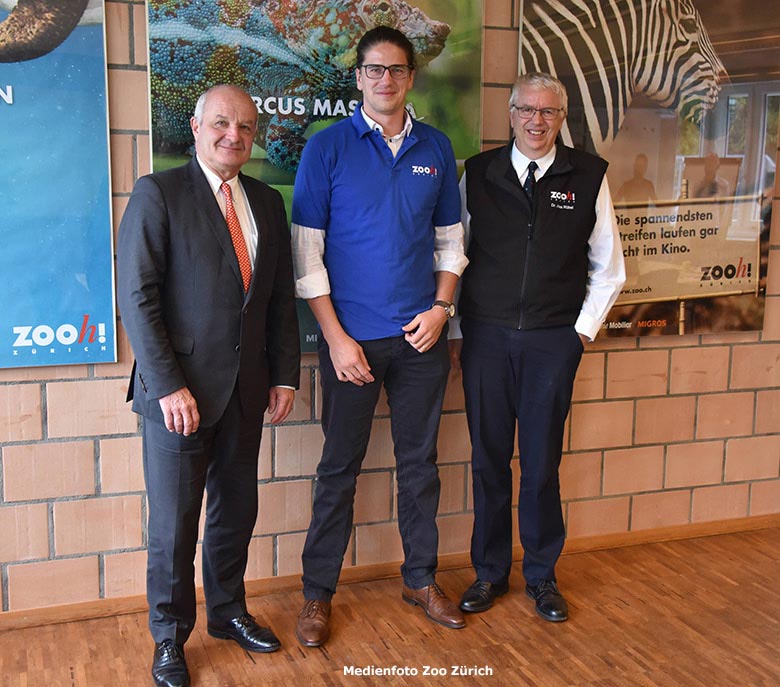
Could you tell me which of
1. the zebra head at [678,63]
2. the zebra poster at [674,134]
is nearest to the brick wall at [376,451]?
the zebra poster at [674,134]

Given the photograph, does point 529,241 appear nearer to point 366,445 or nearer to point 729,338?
point 366,445

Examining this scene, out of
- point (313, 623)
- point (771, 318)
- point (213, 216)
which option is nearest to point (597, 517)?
point (771, 318)

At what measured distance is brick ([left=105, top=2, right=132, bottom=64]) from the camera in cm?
253

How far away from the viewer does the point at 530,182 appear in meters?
2.69

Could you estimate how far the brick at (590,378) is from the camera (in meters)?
3.24

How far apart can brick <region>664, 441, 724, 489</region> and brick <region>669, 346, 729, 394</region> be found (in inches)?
9.1

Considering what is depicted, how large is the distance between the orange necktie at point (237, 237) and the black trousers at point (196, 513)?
0.32m

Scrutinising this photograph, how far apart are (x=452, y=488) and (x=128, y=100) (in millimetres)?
1713

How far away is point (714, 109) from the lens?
321 centimetres

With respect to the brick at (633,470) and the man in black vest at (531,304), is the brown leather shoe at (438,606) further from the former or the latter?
the brick at (633,470)

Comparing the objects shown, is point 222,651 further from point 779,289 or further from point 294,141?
point 779,289

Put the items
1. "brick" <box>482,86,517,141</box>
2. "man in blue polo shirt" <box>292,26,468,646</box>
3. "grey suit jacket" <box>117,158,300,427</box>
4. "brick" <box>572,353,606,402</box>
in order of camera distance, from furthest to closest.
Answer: "brick" <box>572,353,606,402</box> → "brick" <box>482,86,517,141</box> → "man in blue polo shirt" <box>292,26,468,646</box> → "grey suit jacket" <box>117,158,300,427</box>

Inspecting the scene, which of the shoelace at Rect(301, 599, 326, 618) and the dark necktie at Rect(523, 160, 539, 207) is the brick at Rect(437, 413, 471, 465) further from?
the dark necktie at Rect(523, 160, 539, 207)

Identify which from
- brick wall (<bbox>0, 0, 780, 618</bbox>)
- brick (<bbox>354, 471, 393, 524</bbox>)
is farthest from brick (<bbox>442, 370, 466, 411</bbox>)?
brick (<bbox>354, 471, 393, 524</bbox>)
